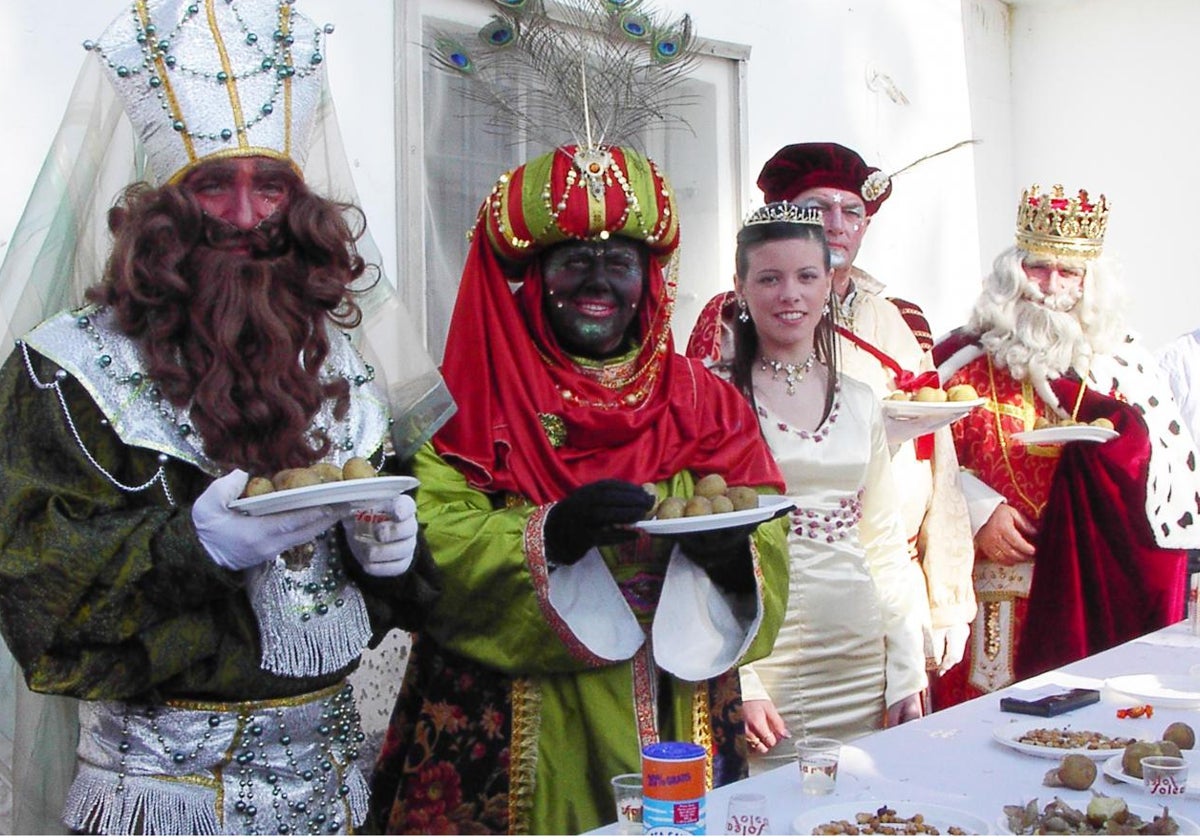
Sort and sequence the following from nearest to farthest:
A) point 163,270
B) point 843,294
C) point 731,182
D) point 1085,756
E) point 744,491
→ point 163,270 < point 1085,756 < point 744,491 < point 843,294 < point 731,182

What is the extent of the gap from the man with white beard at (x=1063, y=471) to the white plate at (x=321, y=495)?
2996 mm

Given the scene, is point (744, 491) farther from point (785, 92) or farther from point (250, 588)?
point (785, 92)

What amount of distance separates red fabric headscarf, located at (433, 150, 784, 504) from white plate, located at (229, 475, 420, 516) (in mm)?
744

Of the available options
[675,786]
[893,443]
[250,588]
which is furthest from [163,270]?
[893,443]

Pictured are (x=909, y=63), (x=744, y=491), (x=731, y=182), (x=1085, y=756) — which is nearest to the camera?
(x=1085, y=756)

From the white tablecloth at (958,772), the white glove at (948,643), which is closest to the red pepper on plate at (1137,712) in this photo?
the white tablecloth at (958,772)

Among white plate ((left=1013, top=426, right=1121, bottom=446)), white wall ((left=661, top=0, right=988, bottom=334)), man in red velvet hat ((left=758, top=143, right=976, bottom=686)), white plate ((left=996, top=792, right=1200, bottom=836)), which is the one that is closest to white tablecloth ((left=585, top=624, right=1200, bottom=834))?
white plate ((left=996, top=792, right=1200, bottom=836))

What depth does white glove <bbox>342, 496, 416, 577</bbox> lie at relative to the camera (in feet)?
7.79

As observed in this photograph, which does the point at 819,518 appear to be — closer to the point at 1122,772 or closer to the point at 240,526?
the point at 1122,772

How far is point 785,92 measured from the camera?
596cm

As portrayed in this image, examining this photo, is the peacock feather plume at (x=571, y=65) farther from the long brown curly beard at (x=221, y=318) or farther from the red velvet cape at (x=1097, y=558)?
the red velvet cape at (x=1097, y=558)

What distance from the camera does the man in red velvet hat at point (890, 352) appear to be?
425 centimetres

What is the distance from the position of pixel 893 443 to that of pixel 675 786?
218 cm

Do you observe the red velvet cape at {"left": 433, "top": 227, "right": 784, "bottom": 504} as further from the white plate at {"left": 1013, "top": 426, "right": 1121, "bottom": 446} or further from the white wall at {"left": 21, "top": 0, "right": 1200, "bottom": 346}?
the white plate at {"left": 1013, "top": 426, "right": 1121, "bottom": 446}
